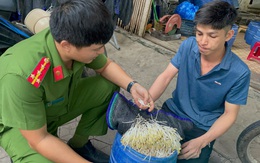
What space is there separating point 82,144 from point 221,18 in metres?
1.33

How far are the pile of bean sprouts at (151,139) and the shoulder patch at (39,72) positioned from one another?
1.70ft

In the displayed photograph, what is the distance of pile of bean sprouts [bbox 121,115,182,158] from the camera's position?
137 cm

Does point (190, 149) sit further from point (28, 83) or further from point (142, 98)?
point (28, 83)

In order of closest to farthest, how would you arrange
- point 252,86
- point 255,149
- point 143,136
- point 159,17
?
point 143,136 → point 255,149 → point 252,86 → point 159,17

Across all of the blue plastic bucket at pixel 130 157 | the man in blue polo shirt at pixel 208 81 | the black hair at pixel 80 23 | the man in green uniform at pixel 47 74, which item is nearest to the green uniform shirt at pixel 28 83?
the man in green uniform at pixel 47 74

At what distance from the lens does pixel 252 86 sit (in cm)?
365

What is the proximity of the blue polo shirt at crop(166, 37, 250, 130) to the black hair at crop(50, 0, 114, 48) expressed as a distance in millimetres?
798

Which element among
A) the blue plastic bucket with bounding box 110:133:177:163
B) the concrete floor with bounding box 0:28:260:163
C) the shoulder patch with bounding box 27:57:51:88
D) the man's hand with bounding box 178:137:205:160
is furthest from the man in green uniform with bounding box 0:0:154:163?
the concrete floor with bounding box 0:28:260:163

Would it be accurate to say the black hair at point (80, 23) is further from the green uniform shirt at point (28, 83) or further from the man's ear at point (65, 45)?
the green uniform shirt at point (28, 83)

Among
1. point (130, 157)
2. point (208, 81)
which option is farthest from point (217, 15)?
point (130, 157)

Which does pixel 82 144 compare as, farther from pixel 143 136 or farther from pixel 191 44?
pixel 191 44

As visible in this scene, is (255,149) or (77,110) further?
(255,149)

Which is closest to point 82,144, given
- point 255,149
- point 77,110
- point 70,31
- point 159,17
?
point 77,110

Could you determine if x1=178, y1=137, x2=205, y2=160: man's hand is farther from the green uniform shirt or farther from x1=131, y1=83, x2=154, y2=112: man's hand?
the green uniform shirt
